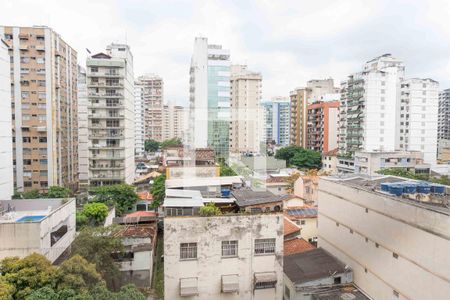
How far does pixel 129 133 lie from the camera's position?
3716 centimetres

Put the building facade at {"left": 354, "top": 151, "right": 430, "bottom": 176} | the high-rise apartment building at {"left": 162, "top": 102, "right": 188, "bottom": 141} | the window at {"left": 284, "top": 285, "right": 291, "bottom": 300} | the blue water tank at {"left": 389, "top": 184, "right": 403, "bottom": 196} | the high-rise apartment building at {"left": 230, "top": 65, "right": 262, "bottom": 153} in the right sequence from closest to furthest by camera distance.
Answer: the blue water tank at {"left": 389, "top": 184, "right": 403, "bottom": 196}
the window at {"left": 284, "top": 285, "right": 291, "bottom": 300}
the building facade at {"left": 354, "top": 151, "right": 430, "bottom": 176}
the high-rise apartment building at {"left": 230, "top": 65, "right": 262, "bottom": 153}
the high-rise apartment building at {"left": 162, "top": 102, "right": 188, "bottom": 141}

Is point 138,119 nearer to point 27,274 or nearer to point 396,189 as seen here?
point 27,274

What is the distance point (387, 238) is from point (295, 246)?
6.43 meters

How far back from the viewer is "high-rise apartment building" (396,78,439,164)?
42.1 m

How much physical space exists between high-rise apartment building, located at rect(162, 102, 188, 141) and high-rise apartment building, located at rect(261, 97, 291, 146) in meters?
27.1

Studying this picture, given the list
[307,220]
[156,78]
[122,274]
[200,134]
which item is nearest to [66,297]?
[122,274]

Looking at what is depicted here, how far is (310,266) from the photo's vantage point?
1488 centimetres

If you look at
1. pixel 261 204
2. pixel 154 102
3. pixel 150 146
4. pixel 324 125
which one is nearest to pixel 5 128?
pixel 261 204

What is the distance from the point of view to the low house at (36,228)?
480 inches

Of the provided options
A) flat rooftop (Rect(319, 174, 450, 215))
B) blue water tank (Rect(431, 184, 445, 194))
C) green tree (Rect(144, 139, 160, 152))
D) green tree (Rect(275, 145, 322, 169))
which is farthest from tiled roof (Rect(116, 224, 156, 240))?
green tree (Rect(144, 139, 160, 152))

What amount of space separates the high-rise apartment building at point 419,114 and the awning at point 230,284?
38.9 m

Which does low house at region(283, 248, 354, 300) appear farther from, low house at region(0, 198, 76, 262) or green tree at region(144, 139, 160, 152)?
green tree at region(144, 139, 160, 152)

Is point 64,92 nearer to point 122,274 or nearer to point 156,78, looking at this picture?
point 122,274

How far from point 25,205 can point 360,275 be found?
16.2 m
